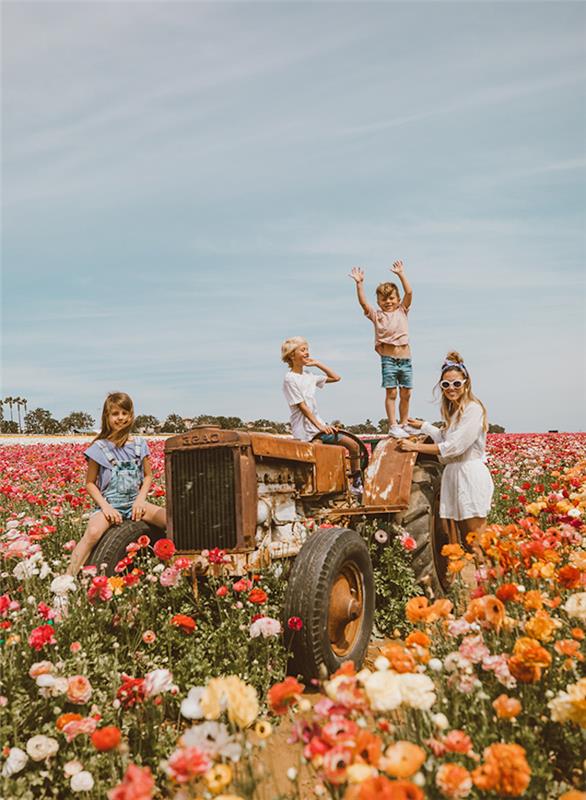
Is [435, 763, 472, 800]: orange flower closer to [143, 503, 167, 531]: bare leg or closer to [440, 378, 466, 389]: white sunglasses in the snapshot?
[143, 503, 167, 531]: bare leg

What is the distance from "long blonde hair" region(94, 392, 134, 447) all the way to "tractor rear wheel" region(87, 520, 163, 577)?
2.44 ft

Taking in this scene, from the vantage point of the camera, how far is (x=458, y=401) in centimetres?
491

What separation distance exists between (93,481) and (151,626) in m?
1.39

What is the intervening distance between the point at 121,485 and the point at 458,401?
2592 millimetres

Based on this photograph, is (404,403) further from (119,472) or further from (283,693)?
(283,693)

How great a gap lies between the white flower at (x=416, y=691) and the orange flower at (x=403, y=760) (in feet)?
1.08

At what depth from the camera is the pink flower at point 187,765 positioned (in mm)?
1618

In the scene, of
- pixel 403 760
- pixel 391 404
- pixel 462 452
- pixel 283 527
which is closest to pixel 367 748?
pixel 403 760

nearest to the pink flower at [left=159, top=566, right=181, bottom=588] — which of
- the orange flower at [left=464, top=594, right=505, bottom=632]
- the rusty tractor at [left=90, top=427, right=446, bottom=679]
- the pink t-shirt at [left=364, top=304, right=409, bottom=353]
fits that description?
the rusty tractor at [left=90, top=427, right=446, bottom=679]

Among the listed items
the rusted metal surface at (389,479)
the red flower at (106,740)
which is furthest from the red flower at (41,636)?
the rusted metal surface at (389,479)

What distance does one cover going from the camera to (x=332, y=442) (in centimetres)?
514

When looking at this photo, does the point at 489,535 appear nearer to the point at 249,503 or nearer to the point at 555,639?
the point at 555,639

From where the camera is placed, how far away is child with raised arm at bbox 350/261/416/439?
6539 millimetres

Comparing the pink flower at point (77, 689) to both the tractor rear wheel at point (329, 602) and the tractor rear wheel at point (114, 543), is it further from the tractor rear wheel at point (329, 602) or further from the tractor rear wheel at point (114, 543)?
the tractor rear wheel at point (114, 543)
